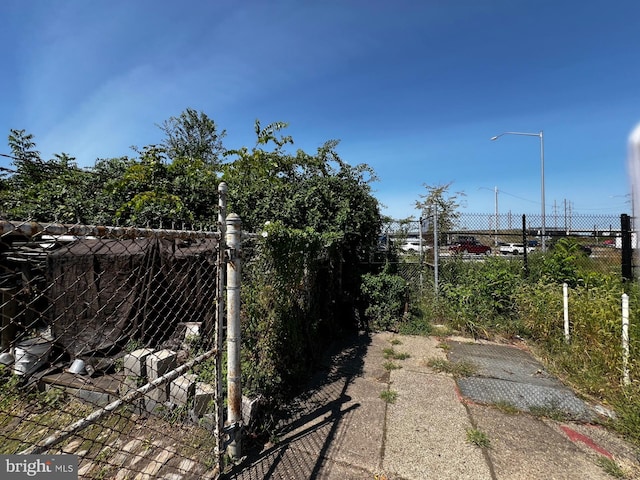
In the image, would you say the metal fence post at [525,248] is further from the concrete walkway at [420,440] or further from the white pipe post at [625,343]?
the concrete walkway at [420,440]

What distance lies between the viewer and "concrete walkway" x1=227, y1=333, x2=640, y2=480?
2.34 meters

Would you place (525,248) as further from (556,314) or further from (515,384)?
(515,384)

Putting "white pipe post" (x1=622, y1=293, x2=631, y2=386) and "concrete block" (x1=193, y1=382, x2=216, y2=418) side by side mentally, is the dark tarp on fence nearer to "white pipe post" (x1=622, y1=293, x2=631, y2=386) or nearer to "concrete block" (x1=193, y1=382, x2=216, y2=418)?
"concrete block" (x1=193, y1=382, x2=216, y2=418)

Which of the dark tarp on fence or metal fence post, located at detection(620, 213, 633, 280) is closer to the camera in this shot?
the dark tarp on fence

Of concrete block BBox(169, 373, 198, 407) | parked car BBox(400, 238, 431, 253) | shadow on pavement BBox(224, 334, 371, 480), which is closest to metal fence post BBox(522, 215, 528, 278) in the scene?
parked car BBox(400, 238, 431, 253)

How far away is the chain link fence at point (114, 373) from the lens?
1.64 meters

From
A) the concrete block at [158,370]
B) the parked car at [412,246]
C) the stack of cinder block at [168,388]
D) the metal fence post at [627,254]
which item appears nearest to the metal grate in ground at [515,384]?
the stack of cinder block at [168,388]

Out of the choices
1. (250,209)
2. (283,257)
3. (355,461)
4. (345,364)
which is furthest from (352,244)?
(355,461)

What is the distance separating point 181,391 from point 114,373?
1568 mm

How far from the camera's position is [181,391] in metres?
2.88

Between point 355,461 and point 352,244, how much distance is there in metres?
4.42

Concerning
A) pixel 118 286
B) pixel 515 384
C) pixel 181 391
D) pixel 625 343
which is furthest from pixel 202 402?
pixel 625 343

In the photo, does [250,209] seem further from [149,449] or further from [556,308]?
[556,308]

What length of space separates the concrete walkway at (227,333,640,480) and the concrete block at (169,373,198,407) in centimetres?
82
